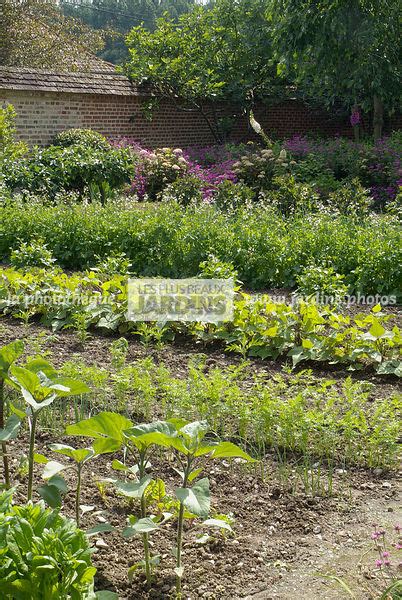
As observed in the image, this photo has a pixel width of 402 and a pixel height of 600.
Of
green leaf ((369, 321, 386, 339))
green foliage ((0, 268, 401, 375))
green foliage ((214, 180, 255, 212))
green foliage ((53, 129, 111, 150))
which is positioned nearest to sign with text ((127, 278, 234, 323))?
green foliage ((0, 268, 401, 375))

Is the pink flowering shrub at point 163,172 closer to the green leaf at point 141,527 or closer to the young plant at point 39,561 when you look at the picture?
the green leaf at point 141,527

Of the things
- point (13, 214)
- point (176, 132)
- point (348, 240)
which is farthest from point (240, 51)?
point (348, 240)

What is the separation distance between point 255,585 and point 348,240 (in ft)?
16.4

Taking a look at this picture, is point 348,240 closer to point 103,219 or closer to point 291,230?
point 291,230

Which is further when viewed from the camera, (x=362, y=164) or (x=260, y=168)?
(x=362, y=164)

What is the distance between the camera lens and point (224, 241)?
7.65 metres

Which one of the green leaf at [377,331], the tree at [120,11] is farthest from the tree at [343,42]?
the tree at [120,11]

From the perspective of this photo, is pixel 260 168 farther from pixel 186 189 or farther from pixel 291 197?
pixel 291 197

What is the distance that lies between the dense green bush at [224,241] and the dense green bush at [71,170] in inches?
102

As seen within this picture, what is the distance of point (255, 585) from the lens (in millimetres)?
2664

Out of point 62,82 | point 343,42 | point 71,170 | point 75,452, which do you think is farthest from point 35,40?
→ point 75,452

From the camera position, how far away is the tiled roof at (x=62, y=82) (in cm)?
1556

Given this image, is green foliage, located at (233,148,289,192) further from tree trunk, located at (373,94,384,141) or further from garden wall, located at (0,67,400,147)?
tree trunk, located at (373,94,384,141)

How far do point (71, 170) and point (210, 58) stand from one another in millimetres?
8123
